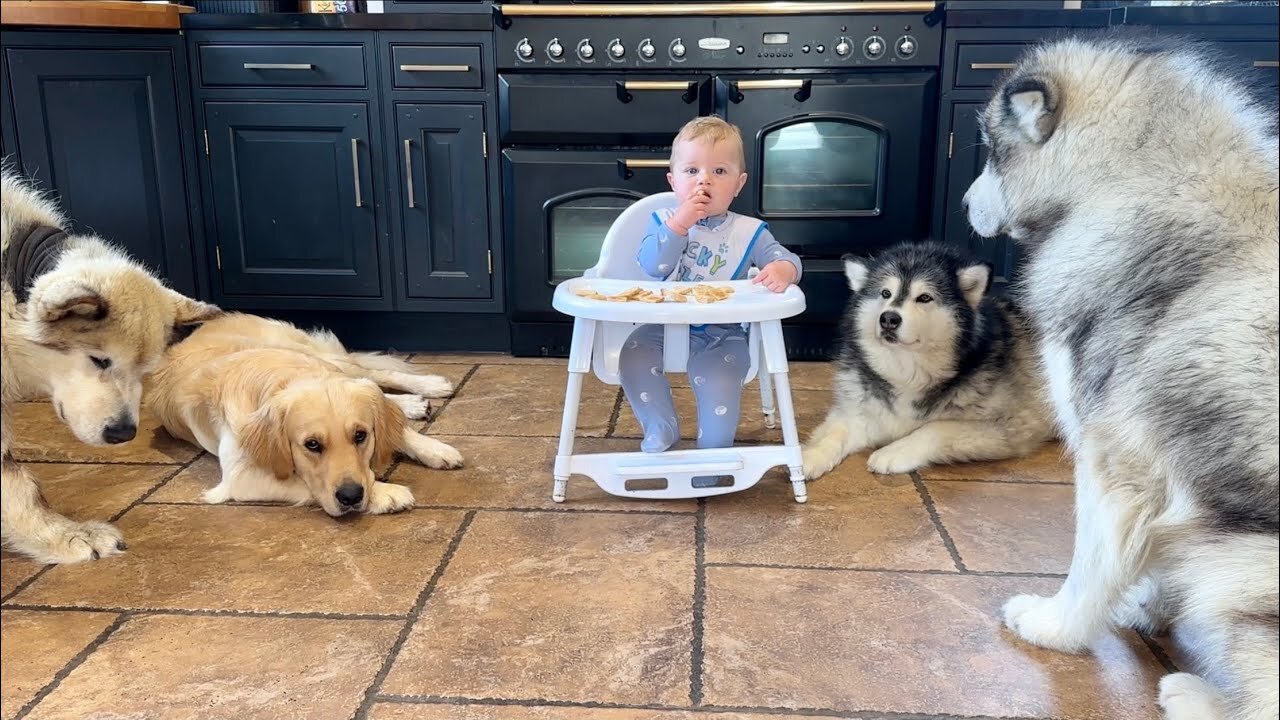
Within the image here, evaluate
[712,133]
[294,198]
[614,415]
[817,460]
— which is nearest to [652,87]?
[712,133]

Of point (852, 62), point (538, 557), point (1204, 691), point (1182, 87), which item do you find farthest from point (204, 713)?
point (852, 62)

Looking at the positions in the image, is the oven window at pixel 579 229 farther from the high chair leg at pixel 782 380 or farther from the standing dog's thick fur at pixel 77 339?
the standing dog's thick fur at pixel 77 339

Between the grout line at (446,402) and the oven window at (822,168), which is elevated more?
the oven window at (822,168)

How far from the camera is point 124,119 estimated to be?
3666mm

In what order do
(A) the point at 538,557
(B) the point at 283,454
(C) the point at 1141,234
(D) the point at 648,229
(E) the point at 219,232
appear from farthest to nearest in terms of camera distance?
(E) the point at 219,232, (D) the point at 648,229, (B) the point at 283,454, (A) the point at 538,557, (C) the point at 1141,234

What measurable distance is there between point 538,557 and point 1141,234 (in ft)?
4.56

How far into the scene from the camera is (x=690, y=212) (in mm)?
2410

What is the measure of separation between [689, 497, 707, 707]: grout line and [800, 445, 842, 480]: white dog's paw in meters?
0.32

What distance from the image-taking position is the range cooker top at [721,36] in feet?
11.4

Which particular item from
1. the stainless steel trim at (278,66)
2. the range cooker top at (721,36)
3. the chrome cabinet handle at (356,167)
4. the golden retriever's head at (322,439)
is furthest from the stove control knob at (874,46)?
the golden retriever's head at (322,439)

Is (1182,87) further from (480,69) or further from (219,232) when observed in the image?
(219,232)

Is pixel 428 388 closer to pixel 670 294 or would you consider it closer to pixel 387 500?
pixel 387 500

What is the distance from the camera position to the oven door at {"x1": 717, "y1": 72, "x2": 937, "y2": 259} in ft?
11.6

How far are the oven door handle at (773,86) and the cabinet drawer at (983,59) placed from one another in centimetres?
59
